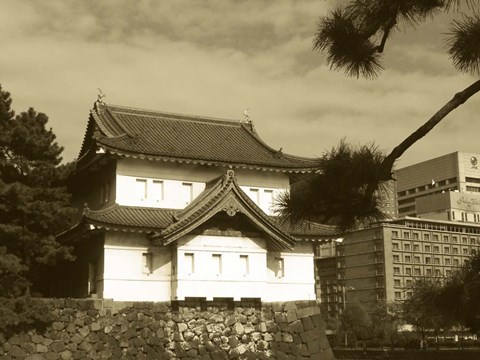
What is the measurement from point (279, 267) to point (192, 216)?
551 cm

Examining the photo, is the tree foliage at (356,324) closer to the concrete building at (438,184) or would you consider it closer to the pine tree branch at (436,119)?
the concrete building at (438,184)

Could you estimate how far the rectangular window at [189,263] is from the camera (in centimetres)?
2864

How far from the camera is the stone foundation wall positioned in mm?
26766

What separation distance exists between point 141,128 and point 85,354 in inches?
446

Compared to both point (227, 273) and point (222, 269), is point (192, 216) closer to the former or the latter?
point (222, 269)

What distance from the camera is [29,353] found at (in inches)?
1032

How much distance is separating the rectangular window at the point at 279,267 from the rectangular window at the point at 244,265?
7.19 ft

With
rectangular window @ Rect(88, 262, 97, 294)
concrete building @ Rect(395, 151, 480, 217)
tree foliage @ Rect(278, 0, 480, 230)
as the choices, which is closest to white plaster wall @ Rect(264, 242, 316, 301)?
rectangular window @ Rect(88, 262, 97, 294)

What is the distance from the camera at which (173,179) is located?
31469 millimetres

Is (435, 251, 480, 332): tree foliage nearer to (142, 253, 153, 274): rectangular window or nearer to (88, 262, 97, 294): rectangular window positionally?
(142, 253, 153, 274): rectangular window

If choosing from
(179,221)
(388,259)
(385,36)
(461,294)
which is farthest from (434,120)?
(388,259)

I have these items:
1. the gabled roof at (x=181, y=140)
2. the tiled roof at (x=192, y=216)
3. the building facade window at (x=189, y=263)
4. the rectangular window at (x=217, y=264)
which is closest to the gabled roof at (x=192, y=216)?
the tiled roof at (x=192, y=216)

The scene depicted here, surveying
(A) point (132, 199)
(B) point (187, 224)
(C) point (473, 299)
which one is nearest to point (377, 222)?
(C) point (473, 299)

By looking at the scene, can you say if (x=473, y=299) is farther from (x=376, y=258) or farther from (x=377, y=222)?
(x=376, y=258)
